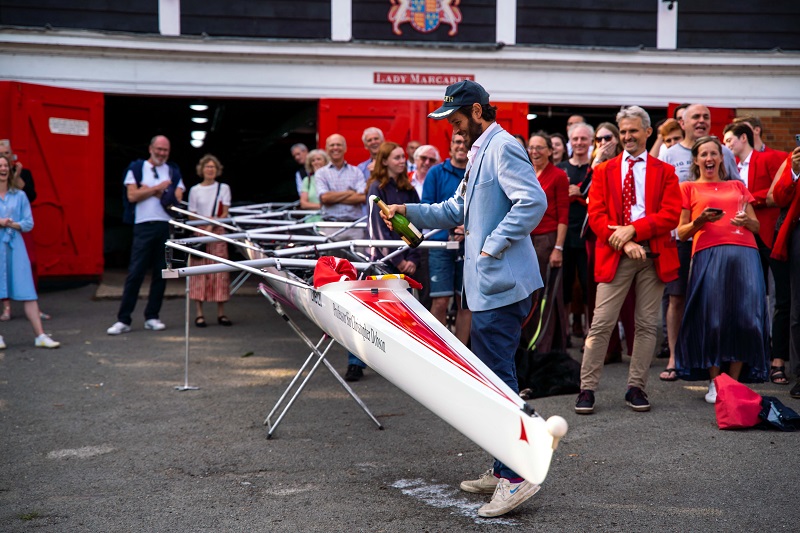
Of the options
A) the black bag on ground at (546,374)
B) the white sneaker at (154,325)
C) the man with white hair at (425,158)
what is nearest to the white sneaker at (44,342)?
the white sneaker at (154,325)

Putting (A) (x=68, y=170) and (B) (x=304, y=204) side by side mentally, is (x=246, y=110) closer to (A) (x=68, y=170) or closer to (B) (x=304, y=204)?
(A) (x=68, y=170)

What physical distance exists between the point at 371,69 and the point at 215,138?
10631 mm

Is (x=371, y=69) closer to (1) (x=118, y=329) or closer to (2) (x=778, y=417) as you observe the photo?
(1) (x=118, y=329)

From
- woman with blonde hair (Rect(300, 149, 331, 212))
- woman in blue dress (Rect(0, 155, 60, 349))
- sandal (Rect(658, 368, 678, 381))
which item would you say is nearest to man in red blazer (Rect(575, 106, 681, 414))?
sandal (Rect(658, 368, 678, 381))

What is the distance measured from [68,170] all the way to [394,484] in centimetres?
923

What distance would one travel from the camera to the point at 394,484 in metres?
4.42

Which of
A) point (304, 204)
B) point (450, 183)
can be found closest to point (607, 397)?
point (450, 183)

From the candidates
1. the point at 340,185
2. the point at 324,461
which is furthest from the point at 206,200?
the point at 324,461

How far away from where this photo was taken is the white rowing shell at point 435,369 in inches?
125

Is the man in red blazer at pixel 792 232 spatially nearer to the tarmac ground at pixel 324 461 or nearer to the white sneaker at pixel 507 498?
the tarmac ground at pixel 324 461

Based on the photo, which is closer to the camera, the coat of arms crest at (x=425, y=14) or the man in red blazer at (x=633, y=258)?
the man in red blazer at (x=633, y=258)

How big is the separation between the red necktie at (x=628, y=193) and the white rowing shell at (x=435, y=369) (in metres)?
2.03

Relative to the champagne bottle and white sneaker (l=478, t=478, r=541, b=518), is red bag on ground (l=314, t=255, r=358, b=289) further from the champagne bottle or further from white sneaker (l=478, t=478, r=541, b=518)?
white sneaker (l=478, t=478, r=541, b=518)

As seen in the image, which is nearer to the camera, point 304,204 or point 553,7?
point 304,204
